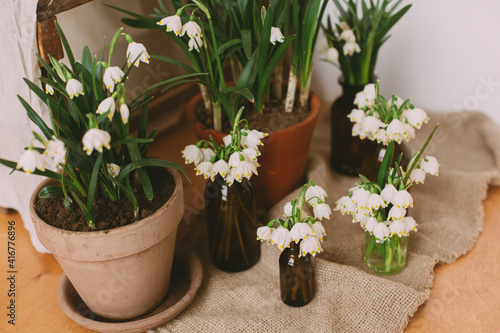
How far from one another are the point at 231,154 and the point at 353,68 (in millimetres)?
609

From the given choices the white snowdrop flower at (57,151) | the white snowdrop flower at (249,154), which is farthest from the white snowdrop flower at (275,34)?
the white snowdrop flower at (57,151)

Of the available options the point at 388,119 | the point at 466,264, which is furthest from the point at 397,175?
the point at 466,264

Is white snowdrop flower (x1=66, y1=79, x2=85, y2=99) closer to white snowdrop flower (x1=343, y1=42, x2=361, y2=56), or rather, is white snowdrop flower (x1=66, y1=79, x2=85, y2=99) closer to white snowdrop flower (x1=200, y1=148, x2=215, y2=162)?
white snowdrop flower (x1=200, y1=148, x2=215, y2=162)

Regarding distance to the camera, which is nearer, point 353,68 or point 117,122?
point 117,122

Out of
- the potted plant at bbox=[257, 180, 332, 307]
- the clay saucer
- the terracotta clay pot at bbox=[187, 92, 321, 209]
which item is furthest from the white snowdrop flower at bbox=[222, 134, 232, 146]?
→ the clay saucer

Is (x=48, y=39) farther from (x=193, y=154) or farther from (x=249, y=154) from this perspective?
(x=249, y=154)

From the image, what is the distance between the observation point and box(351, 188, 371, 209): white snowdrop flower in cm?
113

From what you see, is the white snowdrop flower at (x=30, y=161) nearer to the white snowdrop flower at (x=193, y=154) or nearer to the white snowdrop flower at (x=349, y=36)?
the white snowdrop flower at (x=193, y=154)

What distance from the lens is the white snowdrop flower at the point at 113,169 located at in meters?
1.06

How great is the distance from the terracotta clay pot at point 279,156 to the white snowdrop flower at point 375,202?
34cm

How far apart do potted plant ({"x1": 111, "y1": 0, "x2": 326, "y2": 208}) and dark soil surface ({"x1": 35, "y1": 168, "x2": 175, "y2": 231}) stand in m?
0.30

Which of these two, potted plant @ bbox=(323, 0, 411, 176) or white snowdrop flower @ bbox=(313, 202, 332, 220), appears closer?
white snowdrop flower @ bbox=(313, 202, 332, 220)

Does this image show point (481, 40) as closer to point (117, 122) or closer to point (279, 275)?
point (279, 275)

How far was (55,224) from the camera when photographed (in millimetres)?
1069
